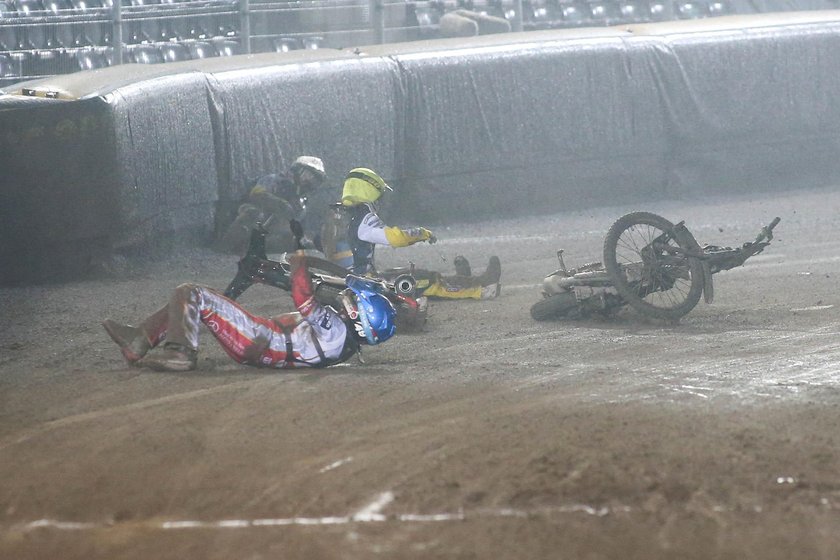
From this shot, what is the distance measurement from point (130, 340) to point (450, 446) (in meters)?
2.81

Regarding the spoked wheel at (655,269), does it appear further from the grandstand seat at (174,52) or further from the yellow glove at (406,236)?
the grandstand seat at (174,52)

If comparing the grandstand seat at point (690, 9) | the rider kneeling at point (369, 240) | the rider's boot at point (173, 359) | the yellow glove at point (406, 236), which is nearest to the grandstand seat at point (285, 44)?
the rider kneeling at point (369, 240)

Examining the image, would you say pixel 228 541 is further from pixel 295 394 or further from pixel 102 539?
pixel 295 394

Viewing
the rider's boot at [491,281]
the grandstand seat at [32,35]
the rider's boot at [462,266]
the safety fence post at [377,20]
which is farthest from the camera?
the safety fence post at [377,20]

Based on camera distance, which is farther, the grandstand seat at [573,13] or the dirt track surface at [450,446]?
the grandstand seat at [573,13]

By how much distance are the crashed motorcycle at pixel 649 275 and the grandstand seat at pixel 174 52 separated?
8653 millimetres

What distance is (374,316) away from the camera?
7648 millimetres

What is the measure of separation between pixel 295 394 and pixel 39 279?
16.9 feet

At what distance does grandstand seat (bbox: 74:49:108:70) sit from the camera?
15.0 metres

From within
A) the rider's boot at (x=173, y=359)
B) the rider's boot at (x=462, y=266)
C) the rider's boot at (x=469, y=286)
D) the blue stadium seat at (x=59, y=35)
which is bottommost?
the rider's boot at (x=469, y=286)

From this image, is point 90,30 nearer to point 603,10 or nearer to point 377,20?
point 377,20

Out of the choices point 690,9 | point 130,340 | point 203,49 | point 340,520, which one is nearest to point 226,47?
point 203,49

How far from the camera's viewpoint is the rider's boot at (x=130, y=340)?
25.8 feet

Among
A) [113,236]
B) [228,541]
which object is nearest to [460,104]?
[113,236]
